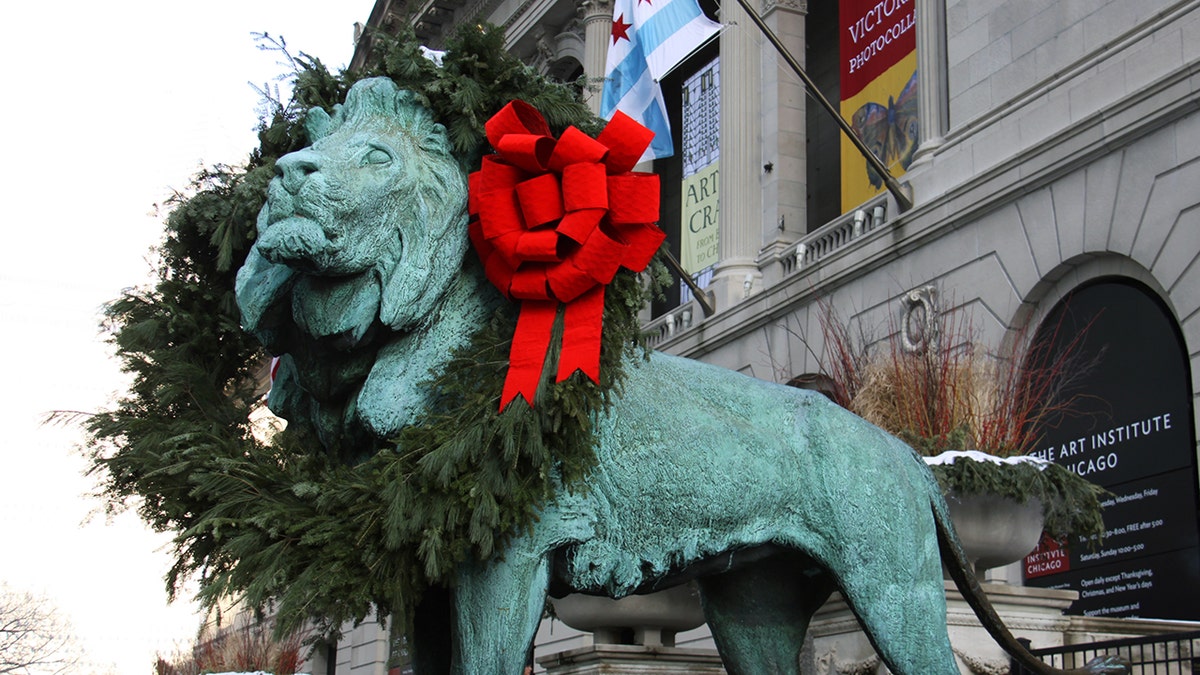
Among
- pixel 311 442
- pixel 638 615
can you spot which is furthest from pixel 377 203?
pixel 638 615

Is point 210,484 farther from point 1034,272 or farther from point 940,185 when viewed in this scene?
point 940,185

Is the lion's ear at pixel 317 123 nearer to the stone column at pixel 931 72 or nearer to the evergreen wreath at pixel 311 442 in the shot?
the evergreen wreath at pixel 311 442

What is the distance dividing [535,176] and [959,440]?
4416 mm

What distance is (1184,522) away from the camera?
13.9 metres

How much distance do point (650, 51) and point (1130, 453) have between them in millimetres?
Answer: 8595

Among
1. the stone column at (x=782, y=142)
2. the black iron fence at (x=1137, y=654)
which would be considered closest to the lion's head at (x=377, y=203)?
the black iron fence at (x=1137, y=654)

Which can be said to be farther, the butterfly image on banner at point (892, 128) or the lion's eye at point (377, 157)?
the butterfly image on banner at point (892, 128)

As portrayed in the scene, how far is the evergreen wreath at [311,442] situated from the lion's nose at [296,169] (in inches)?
19.9

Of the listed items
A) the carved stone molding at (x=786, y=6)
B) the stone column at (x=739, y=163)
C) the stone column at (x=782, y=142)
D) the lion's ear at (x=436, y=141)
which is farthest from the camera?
the carved stone molding at (x=786, y=6)

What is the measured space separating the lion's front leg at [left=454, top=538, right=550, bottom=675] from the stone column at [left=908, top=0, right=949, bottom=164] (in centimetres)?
1665

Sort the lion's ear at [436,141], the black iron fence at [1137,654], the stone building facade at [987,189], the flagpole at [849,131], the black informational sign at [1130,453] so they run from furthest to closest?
the flagpole at [849,131]
the stone building facade at [987,189]
the black informational sign at [1130,453]
the black iron fence at [1137,654]
the lion's ear at [436,141]

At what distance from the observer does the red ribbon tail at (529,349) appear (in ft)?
12.3

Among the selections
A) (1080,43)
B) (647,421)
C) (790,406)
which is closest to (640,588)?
(647,421)

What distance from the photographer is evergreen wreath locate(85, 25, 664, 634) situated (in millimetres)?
3602
